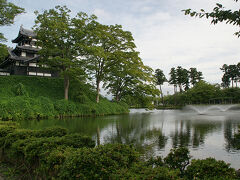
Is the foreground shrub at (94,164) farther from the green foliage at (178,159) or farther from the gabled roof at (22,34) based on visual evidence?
the gabled roof at (22,34)

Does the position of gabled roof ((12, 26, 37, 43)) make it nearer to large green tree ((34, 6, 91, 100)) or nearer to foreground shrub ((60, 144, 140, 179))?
large green tree ((34, 6, 91, 100))

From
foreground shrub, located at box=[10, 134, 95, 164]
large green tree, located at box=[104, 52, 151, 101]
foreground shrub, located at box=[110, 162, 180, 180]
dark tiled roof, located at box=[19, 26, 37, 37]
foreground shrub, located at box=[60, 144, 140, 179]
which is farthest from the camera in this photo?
dark tiled roof, located at box=[19, 26, 37, 37]

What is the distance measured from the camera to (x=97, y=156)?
321 centimetres

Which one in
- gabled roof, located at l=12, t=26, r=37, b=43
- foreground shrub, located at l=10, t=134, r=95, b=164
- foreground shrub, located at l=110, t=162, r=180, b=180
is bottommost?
foreground shrub, located at l=10, t=134, r=95, b=164

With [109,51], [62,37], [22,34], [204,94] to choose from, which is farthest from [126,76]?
[204,94]

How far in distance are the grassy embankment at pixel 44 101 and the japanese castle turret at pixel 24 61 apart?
3.48 meters

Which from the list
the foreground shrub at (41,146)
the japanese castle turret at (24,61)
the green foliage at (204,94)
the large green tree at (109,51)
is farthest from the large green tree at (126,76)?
the green foliage at (204,94)

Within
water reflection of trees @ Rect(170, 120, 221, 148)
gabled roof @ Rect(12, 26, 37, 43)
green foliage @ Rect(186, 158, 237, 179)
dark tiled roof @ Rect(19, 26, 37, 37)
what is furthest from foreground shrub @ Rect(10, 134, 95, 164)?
dark tiled roof @ Rect(19, 26, 37, 37)

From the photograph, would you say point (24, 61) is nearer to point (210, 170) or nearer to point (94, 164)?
point (94, 164)

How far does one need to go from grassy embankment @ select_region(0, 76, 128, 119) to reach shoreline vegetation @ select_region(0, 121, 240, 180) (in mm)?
18841

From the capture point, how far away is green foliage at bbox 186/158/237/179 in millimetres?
2814

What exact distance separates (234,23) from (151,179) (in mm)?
3845

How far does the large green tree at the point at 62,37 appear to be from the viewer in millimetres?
26344

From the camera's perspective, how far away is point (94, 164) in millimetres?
3080
